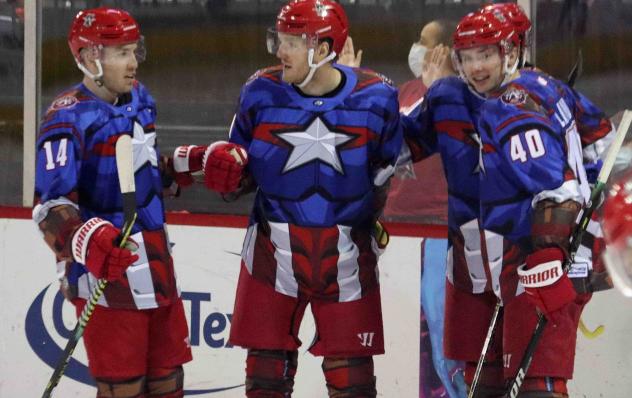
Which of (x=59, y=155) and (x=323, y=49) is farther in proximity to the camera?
(x=323, y=49)

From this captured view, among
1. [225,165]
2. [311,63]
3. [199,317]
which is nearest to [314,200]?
[225,165]

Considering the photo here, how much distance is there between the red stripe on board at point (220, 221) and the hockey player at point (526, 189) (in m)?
0.77

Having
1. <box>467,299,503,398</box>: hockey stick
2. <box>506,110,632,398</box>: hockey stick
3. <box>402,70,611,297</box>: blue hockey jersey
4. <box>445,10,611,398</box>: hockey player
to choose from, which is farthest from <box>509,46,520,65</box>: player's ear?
<box>467,299,503,398</box>: hockey stick

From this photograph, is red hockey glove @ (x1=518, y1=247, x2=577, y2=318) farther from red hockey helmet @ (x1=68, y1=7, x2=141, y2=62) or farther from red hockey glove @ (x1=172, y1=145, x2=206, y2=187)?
red hockey helmet @ (x1=68, y1=7, x2=141, y2=62)

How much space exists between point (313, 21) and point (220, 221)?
1.19m

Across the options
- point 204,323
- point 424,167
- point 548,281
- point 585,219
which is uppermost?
point 585,219

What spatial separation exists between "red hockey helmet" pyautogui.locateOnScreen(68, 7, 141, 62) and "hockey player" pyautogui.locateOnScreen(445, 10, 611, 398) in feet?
2.77

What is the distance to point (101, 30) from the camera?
3402 millimetres

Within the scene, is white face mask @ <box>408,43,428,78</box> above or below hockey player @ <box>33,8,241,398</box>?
above

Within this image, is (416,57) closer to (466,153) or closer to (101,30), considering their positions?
(466,153)

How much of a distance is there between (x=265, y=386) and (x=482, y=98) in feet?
3.12

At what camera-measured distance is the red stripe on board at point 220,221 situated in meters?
4.36

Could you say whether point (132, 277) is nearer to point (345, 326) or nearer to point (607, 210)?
point (345, 326)

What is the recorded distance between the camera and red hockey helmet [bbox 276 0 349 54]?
11.3ft
